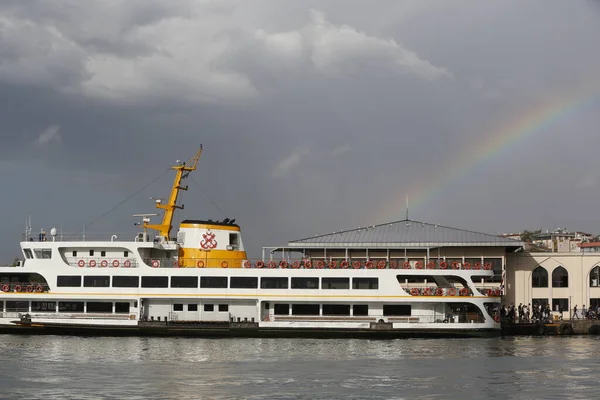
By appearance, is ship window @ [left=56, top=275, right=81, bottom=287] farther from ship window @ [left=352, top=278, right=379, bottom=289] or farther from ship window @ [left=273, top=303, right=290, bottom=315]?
ship window @ [left=352, top=278, right=379, bottom=289]

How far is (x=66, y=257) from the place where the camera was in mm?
55062

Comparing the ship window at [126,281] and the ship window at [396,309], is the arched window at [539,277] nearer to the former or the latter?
the ship window at [396,309]

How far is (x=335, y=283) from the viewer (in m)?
52.8

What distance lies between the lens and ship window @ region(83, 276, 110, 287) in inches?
2111

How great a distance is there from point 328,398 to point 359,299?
21.1 metres

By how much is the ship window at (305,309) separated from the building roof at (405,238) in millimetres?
13856

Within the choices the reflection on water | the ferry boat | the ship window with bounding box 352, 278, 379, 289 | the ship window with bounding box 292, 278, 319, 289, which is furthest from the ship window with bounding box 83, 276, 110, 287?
the ship window with bounding box 352, 278, 379, 289

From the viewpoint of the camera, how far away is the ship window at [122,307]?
176ft

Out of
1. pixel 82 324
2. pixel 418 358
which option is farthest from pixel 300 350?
pixel 82 324

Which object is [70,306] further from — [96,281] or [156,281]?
[156,281]

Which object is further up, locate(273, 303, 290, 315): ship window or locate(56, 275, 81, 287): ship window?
locate(56, 275, 81, 287): ship window

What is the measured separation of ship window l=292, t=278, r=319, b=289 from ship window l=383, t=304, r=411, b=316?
169 inches

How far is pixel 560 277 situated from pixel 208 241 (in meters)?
27.1

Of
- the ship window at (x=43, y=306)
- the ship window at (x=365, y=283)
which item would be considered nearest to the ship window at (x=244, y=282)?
the ship window at (x=365, y=283)
